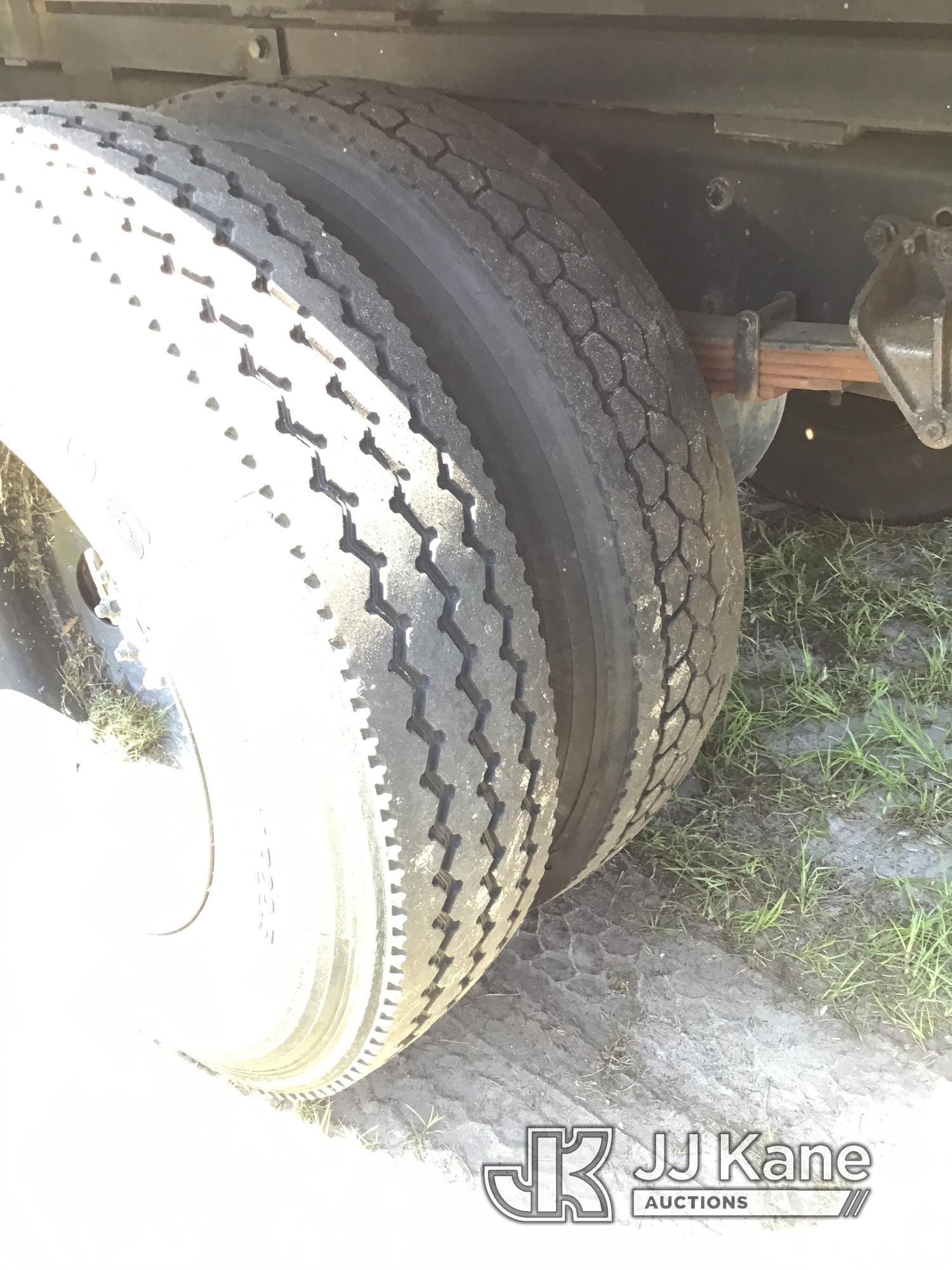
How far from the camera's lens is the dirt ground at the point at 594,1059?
5.83 feet

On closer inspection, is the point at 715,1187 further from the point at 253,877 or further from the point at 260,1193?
the point at 253,877

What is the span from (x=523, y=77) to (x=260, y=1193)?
187cm

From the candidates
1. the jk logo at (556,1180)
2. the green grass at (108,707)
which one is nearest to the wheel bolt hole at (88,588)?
the green grass at (108,707)

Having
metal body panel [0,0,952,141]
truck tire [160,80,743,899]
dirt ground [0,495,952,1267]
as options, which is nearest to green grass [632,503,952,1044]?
dirt ground [0,495,952,1267]

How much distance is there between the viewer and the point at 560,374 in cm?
159

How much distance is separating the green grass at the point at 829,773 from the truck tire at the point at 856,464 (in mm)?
81

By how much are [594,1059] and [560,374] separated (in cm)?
121

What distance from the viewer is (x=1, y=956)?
2238 millimetres

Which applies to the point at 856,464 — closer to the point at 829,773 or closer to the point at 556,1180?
the point at 829,773

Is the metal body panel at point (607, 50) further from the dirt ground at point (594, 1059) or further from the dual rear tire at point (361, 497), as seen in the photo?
the dirt ground at point (594, 1059)

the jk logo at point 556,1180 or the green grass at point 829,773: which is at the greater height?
the green grass at point 829,773

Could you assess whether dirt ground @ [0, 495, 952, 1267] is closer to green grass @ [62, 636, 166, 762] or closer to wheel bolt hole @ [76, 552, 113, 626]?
green grass @ [62, 636, 166, 762]

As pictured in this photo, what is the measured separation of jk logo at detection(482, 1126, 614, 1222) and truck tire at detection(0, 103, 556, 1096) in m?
0.43

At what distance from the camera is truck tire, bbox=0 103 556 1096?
1359 millimetres
